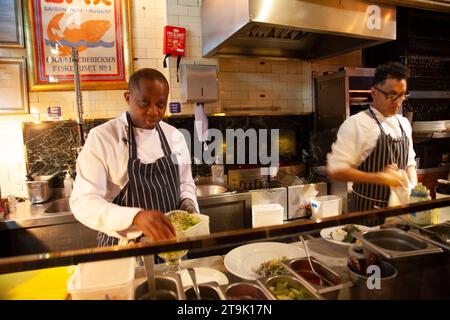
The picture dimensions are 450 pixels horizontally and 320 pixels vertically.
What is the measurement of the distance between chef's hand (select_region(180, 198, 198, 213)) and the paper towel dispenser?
5.69ft

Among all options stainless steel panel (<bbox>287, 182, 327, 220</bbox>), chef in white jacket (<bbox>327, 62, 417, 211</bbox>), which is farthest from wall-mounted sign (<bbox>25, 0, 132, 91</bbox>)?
chef in white jacket (<bbox>327, 62, 417, 211</bbox>)

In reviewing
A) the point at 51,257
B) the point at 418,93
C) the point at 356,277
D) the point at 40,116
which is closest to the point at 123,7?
the point at 40,116

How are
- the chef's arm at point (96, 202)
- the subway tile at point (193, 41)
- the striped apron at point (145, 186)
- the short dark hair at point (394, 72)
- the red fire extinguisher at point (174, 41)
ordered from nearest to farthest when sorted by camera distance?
the chef's arm at point (96, 202), the striped apron at point (145, 186), the short dark hair at point (394, 72), the red fire extinguisher at point (174, 41), the subway tile at point (193, 41)

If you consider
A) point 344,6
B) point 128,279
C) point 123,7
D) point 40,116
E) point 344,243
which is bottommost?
point 344,243

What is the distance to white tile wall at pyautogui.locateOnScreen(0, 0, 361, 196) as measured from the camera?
3.00m

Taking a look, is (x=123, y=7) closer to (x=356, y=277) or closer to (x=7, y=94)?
(x=7, y=94)

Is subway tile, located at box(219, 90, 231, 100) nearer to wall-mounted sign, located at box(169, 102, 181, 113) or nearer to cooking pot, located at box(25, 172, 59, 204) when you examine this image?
wall-mounted sign, located at box(169, 102, 181, 113)

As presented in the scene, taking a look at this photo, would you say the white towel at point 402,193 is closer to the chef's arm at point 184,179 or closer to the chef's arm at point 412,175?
the chef's arm at point 412,175

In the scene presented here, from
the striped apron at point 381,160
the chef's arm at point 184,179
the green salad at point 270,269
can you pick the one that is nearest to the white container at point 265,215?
the striped apron at point 381,160

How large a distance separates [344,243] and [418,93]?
328cm

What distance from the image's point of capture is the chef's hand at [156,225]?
105 centimetres

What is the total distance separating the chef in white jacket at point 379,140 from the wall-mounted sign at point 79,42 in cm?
243

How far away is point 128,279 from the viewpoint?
0.79 meters

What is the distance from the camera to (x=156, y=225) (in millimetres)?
1086
